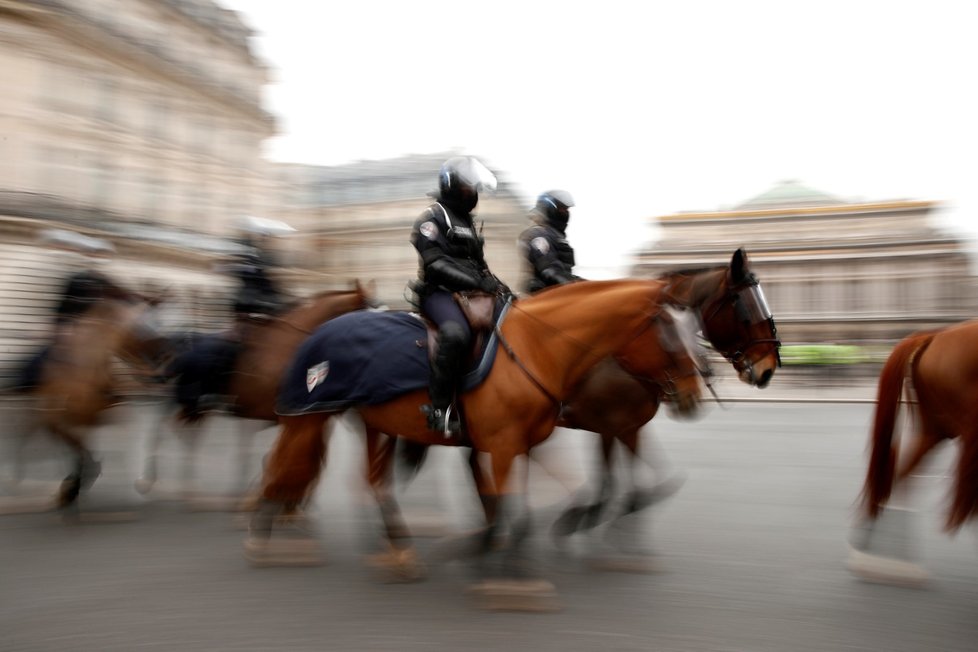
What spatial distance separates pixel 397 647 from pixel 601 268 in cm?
613

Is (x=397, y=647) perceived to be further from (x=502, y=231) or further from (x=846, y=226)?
(x=502, y=231)

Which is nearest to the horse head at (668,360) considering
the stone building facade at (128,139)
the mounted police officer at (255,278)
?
the mounted police officer at (255,278)

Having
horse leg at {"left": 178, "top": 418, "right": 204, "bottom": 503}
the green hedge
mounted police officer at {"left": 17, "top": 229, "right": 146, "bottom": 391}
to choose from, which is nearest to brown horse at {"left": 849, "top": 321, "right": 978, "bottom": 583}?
horse leg at {"left": 178, "top": 418, "right": 204, "bottom": 503}

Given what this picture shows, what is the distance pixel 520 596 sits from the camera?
398cm

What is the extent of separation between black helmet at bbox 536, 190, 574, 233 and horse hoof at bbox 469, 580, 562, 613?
2.84 metres

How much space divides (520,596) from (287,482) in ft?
5.54

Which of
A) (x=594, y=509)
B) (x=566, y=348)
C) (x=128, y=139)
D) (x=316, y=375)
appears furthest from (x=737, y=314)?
(x=128, y=139)

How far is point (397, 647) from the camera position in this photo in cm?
347

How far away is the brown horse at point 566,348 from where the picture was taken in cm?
416

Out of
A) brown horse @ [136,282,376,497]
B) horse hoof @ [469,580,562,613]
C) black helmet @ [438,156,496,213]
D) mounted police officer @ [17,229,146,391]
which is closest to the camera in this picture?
horse hoof @ [469,580,562,613]

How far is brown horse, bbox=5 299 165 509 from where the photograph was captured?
587cm

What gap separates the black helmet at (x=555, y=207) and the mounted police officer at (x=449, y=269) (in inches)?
46.9

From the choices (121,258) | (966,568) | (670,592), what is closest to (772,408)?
A: (966,568)

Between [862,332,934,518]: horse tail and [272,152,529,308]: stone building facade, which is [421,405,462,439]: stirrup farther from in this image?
[272,152,529,308]: stone building facade
